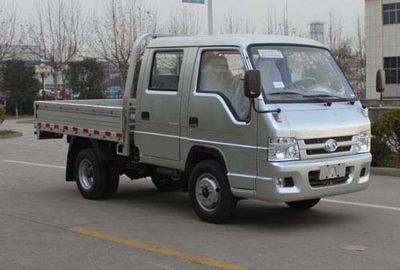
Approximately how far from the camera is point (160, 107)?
8.62m

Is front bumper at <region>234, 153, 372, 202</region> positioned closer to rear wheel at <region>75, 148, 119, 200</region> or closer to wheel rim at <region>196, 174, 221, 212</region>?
wheel rim at <region>196, 174, 221, 212</region>

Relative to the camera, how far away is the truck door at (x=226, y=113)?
24.7ft

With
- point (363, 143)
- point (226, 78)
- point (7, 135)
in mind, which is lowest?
point (7, 135)

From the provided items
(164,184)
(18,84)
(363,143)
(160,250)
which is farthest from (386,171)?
(18,84)

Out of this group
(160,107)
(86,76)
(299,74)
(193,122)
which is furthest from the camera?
(86,76)

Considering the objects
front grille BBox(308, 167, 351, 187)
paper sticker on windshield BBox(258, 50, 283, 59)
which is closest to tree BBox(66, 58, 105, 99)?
paper sticker on windshield BBox(258, 50, 283, 59)

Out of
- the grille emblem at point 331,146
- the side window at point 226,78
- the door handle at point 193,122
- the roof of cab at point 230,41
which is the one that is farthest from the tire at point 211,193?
the roof of cab at point 230,41

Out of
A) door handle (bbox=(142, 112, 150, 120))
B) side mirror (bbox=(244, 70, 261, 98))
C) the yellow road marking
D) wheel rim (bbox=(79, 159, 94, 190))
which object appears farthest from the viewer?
wheel rim (bbox=(79, 159, 94, 190))

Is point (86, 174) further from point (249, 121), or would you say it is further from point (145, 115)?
point (249, 121)

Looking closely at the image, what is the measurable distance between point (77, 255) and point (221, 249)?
1.49 m

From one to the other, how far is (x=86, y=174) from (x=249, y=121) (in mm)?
3665

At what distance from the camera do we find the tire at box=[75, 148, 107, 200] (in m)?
9.76

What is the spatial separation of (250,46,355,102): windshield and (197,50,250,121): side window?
0.25 m

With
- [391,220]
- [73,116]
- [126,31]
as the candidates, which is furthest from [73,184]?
[126,31]
